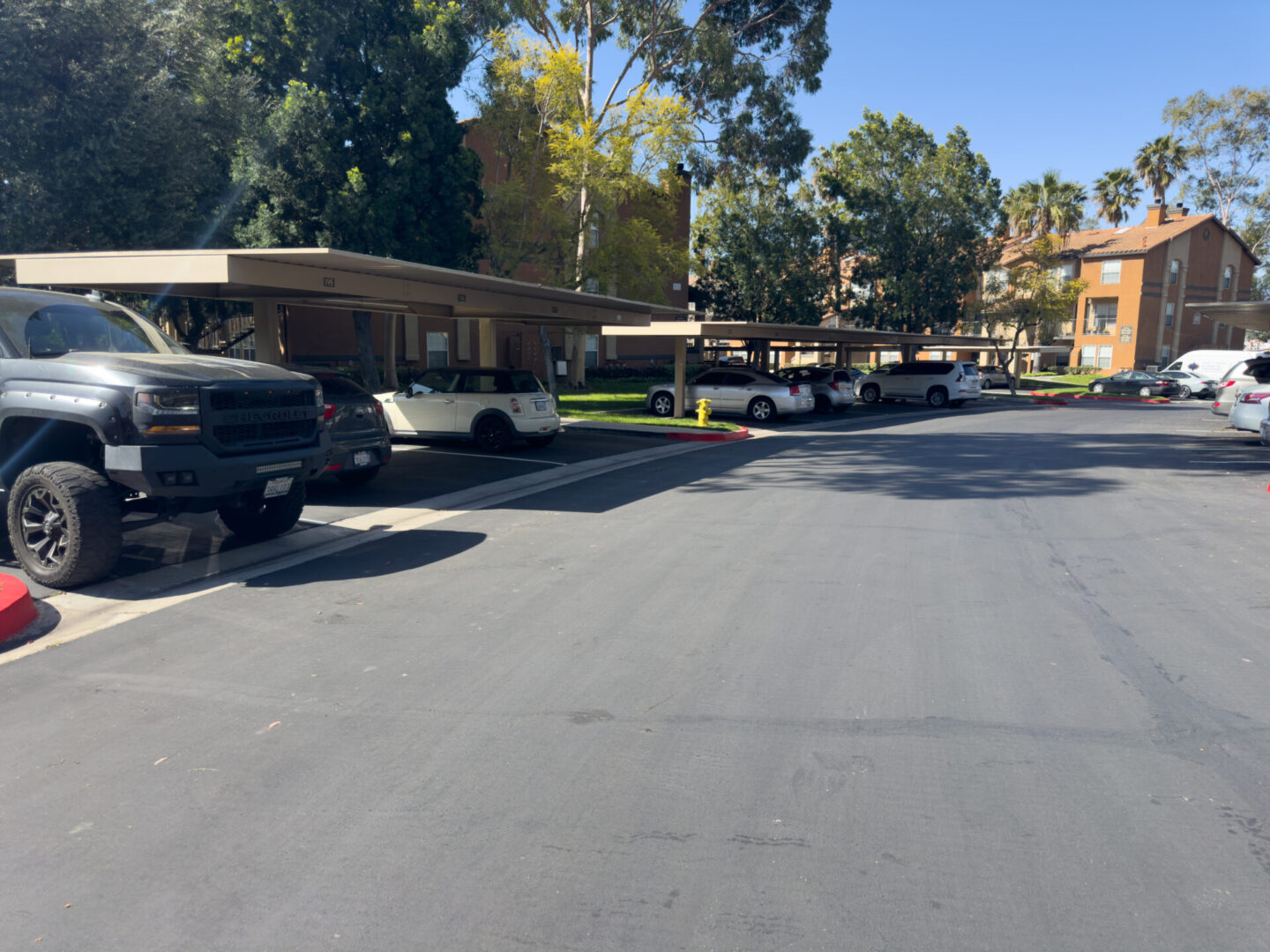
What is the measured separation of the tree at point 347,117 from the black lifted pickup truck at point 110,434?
42.1 feet

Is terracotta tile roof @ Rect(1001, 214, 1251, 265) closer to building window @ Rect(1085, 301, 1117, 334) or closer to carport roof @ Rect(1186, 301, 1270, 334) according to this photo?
building window @ Rect(1085, 301, 1117, 334)

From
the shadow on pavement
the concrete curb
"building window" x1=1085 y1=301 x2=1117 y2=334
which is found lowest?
the shadow on pavement

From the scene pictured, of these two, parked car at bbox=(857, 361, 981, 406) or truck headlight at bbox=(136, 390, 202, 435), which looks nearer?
truck headlight at bbox=(136, 390, 202, 435)

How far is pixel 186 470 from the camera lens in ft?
23.4

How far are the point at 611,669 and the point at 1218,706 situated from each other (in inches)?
135

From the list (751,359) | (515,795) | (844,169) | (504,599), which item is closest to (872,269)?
(844,169)

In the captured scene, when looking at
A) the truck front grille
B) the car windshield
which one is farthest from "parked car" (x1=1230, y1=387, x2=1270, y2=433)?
the car windshield

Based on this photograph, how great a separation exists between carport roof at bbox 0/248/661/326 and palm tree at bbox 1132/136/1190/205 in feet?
170

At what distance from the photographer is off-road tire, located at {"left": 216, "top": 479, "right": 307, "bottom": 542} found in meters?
9.05

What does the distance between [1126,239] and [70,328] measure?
6211 cm

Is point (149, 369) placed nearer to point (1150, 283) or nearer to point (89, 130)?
point (89, 130)

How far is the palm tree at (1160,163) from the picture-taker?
183ft

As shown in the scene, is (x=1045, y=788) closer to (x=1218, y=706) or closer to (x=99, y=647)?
(x=1218, y=706)

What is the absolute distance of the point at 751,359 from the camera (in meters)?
32.9
